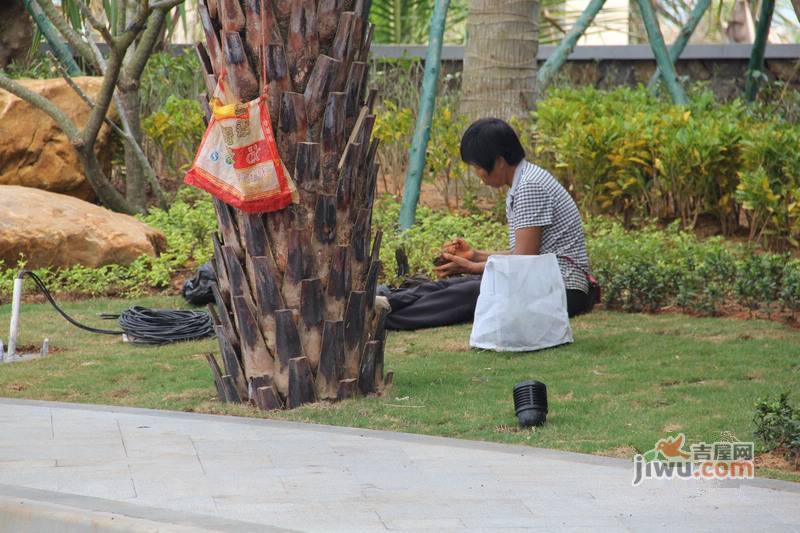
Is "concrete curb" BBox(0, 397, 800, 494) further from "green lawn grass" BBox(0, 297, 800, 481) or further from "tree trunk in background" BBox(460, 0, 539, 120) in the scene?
"tree trunk in background" BBox(460, 0, 539, 120)

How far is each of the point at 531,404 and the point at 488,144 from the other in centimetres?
231

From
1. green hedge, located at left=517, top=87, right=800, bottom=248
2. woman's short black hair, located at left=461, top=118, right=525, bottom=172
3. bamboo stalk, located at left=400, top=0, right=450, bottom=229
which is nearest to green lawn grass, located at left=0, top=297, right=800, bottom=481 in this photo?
woman's short black hair, located at left=461, top=118, right=525, bottom=172

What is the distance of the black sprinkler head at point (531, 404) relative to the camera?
17.2ft

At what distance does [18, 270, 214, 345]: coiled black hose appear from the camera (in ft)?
25.4

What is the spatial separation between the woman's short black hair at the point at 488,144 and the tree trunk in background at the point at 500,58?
4663 mm

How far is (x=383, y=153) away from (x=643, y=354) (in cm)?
644

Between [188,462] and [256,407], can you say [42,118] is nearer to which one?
[256,407]

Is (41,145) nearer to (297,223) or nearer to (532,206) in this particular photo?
(532,206)

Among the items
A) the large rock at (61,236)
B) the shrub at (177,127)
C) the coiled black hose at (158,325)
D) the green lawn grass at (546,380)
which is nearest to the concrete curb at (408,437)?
the green lawn grass at (546,380)

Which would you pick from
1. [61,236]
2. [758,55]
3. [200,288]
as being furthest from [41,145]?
[758,55]

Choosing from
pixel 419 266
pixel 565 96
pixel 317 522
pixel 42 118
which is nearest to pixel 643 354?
pixel 419 266

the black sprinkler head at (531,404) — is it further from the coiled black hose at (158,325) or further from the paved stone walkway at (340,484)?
the coiled black hose at (158,325)

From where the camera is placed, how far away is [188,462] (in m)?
4.54
